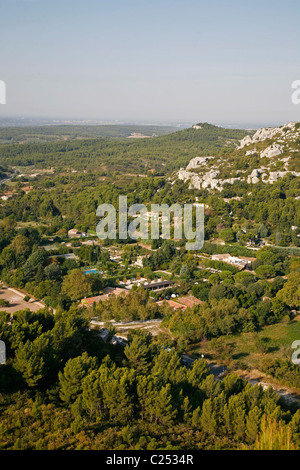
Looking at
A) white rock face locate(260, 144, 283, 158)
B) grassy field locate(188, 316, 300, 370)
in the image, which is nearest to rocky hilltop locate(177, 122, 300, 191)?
white rock face locate(260, 144, 283, 158)

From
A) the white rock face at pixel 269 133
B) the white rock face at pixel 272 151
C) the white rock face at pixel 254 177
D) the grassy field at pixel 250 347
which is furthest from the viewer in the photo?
the white rock face at pixel 269 133

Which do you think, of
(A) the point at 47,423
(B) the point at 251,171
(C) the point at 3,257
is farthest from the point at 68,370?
(B) the point at 251,171

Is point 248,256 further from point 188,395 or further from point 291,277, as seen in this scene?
point 188,395

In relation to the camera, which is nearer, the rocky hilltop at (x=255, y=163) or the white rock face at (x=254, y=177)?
the white rock face at (x=254, y=177)

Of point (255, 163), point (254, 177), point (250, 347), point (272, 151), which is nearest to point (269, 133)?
point (272, 151)

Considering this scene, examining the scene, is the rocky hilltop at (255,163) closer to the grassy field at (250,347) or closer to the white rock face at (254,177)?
the white rock face at (254,177)

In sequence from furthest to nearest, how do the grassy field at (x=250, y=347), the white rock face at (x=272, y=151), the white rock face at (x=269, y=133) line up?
the white rock face at (x=269, y=133), the white rock face at (x=272, y=151), the grassy field at (x=250, y=347)

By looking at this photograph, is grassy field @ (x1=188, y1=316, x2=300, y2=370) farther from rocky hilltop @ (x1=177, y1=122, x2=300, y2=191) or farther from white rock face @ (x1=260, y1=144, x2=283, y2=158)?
white rock face @ (x1=260, y1=144, x2=283, y2=158)

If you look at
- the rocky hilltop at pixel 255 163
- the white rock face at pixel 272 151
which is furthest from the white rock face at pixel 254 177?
the white rock face at pixel 272 151
